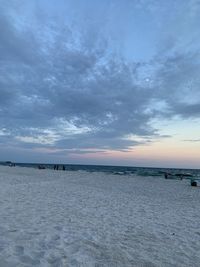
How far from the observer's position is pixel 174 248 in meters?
6.96

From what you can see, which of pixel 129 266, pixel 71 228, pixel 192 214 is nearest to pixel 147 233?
pixel 71 228

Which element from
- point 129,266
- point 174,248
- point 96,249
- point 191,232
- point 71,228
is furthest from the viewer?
point 191,232

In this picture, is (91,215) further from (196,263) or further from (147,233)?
(196,263)

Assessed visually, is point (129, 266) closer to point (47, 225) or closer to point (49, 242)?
point (49, 242)

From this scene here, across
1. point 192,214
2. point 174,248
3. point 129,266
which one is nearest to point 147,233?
point 174,248

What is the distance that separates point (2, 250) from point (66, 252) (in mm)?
1361

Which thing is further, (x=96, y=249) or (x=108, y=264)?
(x=96, y=249)

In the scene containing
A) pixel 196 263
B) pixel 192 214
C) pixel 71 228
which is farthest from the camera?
pixel 192 214

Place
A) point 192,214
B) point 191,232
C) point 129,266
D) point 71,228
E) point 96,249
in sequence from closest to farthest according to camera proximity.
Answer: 1. point 129,266
2. point 96,249
3. point 71,228
4. point 191,232
5. point 192,214

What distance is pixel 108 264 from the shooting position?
5.58 m

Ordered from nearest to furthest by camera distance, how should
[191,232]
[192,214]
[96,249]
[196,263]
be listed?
[196,263] < [96,249] < [191,232] < [192,214]

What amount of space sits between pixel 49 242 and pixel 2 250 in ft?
3.84

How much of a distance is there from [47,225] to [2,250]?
2560 millimetres

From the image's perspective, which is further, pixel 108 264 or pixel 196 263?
pixel 196 263
